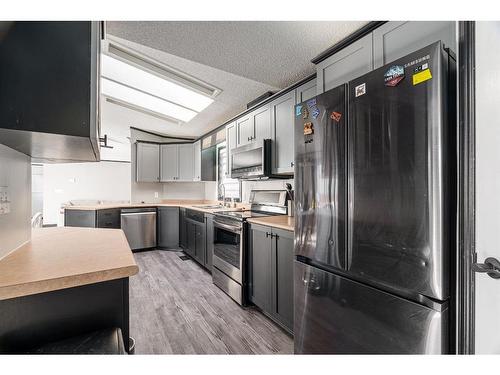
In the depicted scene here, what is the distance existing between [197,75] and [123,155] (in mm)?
5961

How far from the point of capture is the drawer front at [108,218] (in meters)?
3.90

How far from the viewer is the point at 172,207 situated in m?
A: 4.51

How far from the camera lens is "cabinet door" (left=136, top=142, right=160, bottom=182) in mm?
4781

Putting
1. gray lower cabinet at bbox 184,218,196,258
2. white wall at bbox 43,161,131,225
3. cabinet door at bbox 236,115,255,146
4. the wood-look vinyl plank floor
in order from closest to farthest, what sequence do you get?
the wood-look vinyl plank floor < cabinet door at bbox 236,115,255,146 < gray lower cabinet at bbox 184,218,196,258 < white wall at bbox 43,161,131,225

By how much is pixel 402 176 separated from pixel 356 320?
79 cm

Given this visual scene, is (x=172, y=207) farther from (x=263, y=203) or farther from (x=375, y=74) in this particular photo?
(x=375, y=74)

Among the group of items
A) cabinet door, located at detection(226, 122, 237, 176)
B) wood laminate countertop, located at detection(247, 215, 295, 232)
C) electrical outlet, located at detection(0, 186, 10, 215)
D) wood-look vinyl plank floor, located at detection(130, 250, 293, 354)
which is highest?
cabinet door, located at detection(226, 122, 237, 176)

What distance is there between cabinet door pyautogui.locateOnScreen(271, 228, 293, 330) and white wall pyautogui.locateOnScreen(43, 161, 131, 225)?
6430mm

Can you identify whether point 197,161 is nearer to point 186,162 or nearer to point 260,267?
point 186,162

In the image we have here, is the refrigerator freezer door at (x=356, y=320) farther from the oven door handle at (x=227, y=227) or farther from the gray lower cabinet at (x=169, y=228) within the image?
the gray lower cabinet at (x=169, y=228)

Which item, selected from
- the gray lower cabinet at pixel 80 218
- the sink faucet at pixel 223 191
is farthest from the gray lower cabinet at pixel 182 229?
the gray lower cabinet at pixel 80 218

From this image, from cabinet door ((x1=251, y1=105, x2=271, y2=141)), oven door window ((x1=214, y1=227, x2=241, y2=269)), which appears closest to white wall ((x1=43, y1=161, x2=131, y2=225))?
oven door window ((x1=214, y1=227, x2=241, y2=269))

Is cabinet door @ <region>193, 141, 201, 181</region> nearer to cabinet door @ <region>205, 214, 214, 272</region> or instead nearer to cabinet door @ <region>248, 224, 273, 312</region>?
cabinet door @ <region>205, 214, 214, 272</region>
